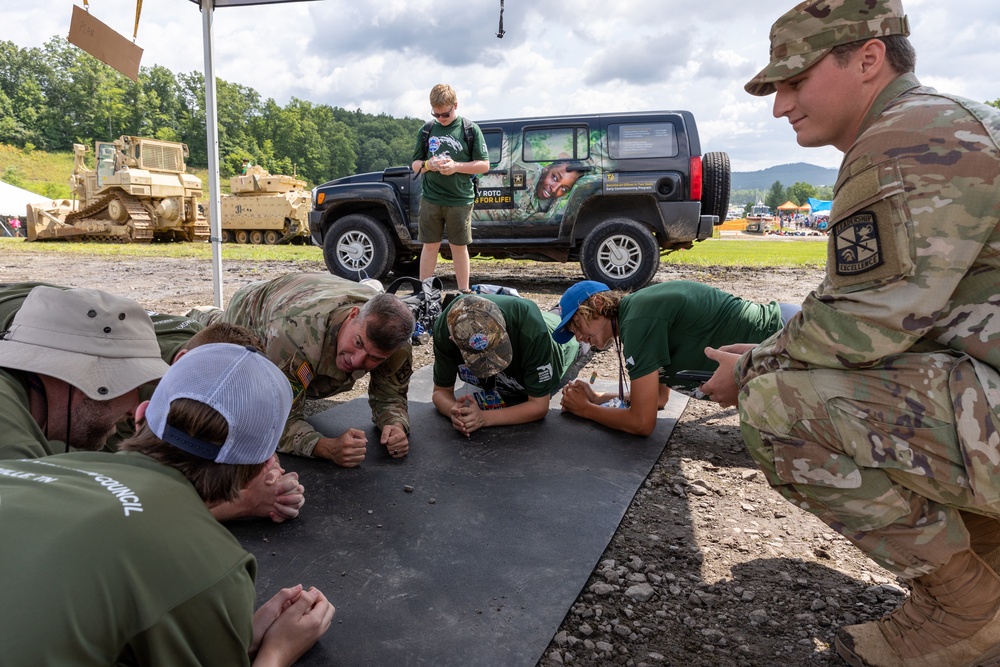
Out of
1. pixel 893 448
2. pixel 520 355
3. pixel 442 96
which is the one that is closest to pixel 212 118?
pixel 442 96

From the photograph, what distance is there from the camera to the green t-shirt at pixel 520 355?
329cm

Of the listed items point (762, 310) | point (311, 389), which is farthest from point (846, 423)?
point (311, 389)

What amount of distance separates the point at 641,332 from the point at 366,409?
159cm

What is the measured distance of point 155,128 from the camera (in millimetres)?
65562

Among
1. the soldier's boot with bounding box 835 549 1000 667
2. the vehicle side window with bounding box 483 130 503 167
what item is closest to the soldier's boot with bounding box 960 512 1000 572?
the soldier's boot with bounding box 835 549 1000 667

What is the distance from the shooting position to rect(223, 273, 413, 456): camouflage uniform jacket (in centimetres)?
279

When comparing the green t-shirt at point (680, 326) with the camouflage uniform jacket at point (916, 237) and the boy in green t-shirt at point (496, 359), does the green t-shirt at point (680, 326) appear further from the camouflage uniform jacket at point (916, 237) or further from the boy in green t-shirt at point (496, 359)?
the camouflage uniform jacket at point (916, 237)

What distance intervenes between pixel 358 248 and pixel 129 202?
15697mm

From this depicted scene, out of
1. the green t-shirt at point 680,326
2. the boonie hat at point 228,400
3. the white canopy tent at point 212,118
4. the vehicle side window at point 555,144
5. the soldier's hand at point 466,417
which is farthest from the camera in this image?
the vehicle side window at point 555,144

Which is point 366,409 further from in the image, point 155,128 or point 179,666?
point 155,128

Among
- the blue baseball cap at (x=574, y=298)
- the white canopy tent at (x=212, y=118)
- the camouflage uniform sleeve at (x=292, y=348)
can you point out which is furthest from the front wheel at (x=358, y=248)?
the camouflage uniform sleeve at (x=292, y=348)

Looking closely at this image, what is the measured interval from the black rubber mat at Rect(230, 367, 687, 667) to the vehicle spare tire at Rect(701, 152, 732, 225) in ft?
18.0

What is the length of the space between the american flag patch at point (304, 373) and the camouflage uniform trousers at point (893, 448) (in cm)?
175

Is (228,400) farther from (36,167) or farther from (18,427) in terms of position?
(36,167)
